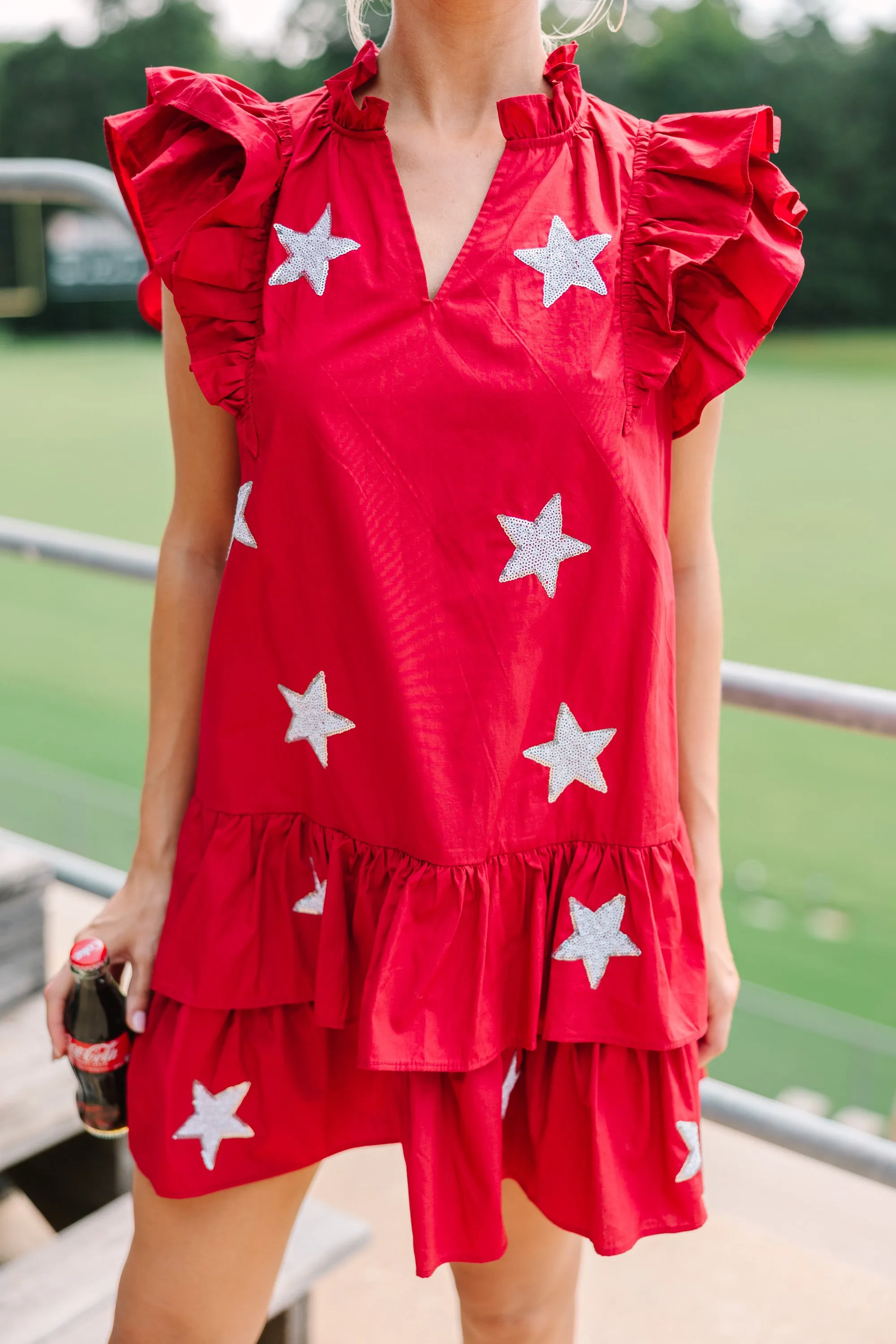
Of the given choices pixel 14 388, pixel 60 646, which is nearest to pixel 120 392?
pixel 14 388

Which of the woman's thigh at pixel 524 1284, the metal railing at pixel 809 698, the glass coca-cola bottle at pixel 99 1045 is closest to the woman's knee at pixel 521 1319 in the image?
the woman's thigh at pixel 524 1284

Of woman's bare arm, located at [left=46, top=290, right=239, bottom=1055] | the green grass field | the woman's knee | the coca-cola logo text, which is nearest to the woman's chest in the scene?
woman's bare arm, located at [left=46, top=290, right=239, bottom=1055]

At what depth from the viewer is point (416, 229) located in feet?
2.41

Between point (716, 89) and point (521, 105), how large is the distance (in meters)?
35.5

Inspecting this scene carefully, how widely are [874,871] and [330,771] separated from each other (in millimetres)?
22544

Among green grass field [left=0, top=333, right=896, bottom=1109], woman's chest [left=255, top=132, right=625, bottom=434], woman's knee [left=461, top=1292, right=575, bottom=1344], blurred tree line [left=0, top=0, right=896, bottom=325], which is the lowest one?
green grass field [left=0, top=333, right=896, bottom=1109]

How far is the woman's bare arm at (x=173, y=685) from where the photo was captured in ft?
2.67

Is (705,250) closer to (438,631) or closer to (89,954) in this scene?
(438,631)

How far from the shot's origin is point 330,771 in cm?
77

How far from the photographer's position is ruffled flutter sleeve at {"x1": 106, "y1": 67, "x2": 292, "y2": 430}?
0.74 meters

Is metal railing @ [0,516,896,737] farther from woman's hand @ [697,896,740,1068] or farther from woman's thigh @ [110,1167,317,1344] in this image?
woman's thigh @ [110,1167,317,1344]

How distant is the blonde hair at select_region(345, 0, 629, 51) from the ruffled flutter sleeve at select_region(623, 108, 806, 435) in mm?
108

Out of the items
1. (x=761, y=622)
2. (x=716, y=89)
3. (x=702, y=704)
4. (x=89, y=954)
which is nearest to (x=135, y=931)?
(x=89, y=954)

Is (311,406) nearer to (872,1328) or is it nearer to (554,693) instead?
(554,693)
